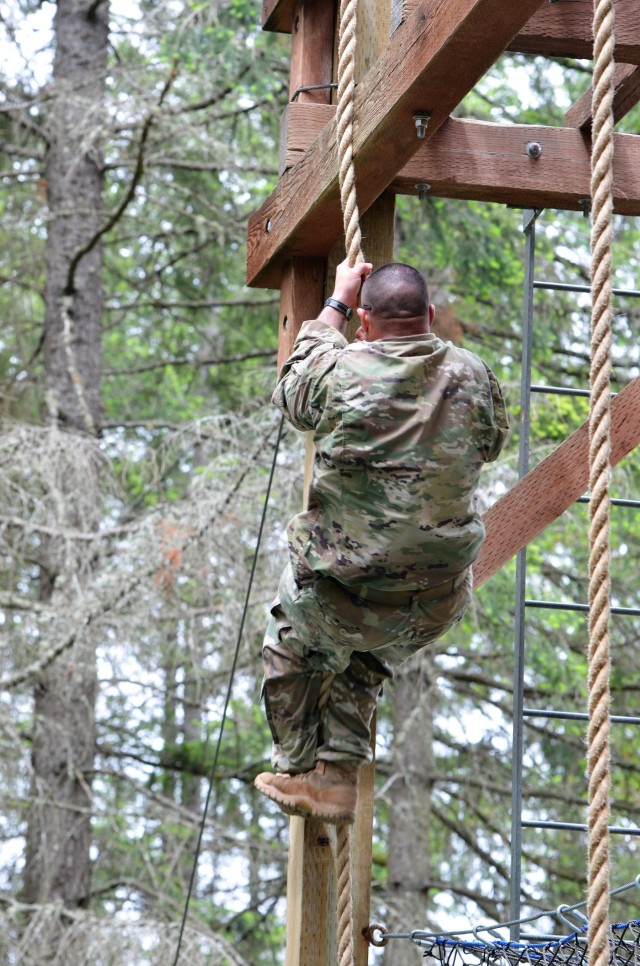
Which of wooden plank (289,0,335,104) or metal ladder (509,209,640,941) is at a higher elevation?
wooden plank (289,0,335,104)

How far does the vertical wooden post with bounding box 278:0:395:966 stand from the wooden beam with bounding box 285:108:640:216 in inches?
5.3

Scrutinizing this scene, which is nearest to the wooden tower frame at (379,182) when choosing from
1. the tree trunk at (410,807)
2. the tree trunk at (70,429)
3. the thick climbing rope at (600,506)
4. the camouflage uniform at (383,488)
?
the camouflage uniform at (383,488)

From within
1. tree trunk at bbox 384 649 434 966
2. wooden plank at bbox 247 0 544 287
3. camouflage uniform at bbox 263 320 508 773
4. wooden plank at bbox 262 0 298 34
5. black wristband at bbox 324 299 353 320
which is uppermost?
wooden plank at bbox 262 0 298 34

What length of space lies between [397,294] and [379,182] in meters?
0.56

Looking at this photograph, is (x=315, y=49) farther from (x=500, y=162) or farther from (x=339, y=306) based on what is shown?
(x=339, y=306)

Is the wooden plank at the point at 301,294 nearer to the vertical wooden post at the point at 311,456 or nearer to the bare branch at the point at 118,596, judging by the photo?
the vertical wooden post at the point at 311,456

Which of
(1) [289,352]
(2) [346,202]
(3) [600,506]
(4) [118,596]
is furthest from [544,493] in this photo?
(4) [118,596]

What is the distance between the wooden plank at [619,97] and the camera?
341 cm

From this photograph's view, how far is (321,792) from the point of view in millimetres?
2717

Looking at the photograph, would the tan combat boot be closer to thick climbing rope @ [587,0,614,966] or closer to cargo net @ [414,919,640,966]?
cargo net @ [414,919,640,966]

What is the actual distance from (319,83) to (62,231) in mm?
6114

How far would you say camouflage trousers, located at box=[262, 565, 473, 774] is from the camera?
8.30 feet

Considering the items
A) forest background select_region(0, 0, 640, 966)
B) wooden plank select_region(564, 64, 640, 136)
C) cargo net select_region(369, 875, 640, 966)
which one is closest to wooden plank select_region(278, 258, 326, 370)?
wooden plank select_region(564, 64, 640, 136)

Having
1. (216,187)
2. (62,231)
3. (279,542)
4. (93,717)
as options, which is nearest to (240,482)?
(279,542)
